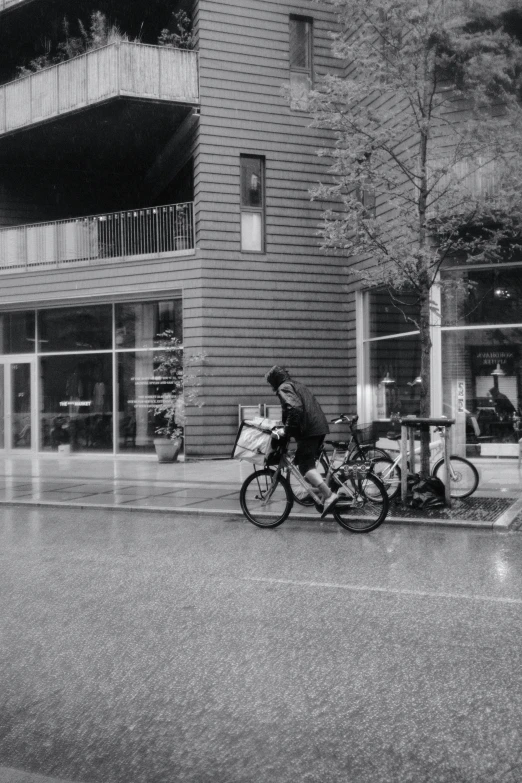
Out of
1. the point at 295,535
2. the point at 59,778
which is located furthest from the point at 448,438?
the point at 59,778

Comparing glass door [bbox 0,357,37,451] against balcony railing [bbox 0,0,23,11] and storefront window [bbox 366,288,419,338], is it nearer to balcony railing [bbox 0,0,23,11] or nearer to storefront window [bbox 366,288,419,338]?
balcony railing [bbox 0,0,23,11]

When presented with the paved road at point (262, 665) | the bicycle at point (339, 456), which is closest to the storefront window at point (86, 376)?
the bicycle at point (339, 456)

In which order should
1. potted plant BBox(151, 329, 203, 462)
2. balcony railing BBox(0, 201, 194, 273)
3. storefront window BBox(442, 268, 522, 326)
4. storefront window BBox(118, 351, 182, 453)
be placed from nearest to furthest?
storefront window BBox(442, 268, 522, 326), potted plant BBox(151, 329, 203, 462), balcony railing BBox(0, 201, 194, 273), storefront window BBox(118, 351, 182, 453)

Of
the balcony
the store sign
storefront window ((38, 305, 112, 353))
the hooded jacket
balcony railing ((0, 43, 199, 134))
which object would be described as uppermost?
the balcony

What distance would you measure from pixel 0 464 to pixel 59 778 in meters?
16.4

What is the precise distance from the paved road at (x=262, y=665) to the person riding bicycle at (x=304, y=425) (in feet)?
3.96

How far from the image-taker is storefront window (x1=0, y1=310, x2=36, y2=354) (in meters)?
21.2

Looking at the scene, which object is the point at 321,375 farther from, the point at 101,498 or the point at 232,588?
the point at 232,588

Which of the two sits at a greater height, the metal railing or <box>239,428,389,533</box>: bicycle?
the metal railing

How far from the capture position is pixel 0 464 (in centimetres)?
1891

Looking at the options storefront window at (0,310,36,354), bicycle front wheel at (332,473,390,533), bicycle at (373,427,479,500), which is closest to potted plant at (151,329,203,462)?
Result: storefront window at (0,310,36,354)

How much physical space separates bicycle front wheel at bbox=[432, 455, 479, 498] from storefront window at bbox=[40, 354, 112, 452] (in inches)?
420

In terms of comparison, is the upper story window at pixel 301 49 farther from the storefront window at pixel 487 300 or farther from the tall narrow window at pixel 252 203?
the storefront window at pixel 487 300

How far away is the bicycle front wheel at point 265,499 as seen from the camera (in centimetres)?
956
